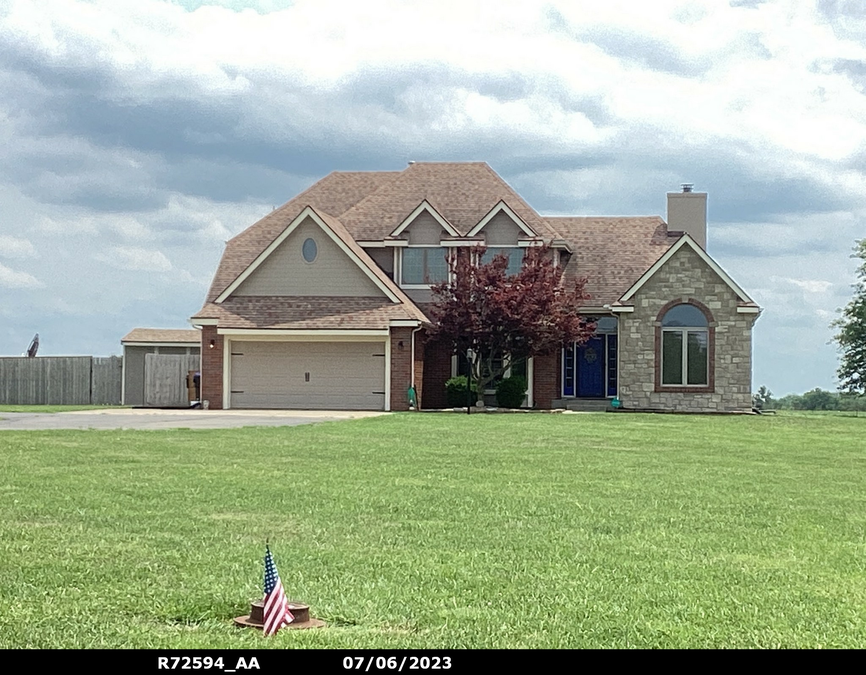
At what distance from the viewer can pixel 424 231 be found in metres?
39.8

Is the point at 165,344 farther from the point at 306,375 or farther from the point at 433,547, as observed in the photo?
the point at 433,547

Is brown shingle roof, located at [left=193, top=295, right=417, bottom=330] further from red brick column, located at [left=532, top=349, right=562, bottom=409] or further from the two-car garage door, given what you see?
red brick column, located at [left=532, top=349, right=562, bottom=409]

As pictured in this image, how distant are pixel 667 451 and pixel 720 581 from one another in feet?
39.4

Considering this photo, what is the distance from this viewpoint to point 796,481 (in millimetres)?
14914

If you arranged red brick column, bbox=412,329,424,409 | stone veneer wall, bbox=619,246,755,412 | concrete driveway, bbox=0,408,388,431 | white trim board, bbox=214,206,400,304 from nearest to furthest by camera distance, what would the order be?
concrete driveway, bbox=0,408,388,431, white trim board, bbox=214,206,400,304, stone veneer wall, bbox=619,246,755,412, red brick column, bbox=412,329,424,409

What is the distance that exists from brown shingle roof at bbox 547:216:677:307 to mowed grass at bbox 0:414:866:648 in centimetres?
2264

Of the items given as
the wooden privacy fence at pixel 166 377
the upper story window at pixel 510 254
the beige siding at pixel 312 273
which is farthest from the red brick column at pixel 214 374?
the upper story window at pixel 510 254

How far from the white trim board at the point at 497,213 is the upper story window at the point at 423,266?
120 centimetres

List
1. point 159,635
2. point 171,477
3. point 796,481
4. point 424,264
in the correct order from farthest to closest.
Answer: point 424,264
point 796,481
point 171,477
point 159,635

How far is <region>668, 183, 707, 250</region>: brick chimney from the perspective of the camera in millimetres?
43062

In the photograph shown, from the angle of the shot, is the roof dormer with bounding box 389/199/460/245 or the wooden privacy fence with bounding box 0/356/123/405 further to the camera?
the wooden privacy fence with bounding box 0/356/123/405

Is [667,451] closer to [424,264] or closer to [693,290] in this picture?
[693,290]

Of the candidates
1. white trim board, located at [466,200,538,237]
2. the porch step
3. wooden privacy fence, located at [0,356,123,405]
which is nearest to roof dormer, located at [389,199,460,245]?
white trim board, located at [466,200,538,237]
